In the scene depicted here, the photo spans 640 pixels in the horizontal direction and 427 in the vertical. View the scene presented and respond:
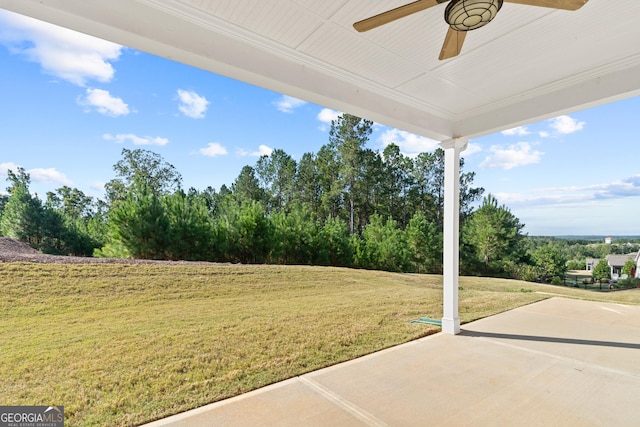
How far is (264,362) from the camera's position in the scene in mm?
2633

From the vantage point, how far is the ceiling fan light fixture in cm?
121

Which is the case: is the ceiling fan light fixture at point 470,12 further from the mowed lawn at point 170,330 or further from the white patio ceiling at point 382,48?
the mowed lawn at point 170,330

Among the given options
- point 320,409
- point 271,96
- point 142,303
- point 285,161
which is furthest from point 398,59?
point 285,161

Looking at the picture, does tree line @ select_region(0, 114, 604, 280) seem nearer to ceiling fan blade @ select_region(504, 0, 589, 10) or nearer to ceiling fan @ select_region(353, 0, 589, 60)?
ceiling fan @ select_region(353, 0, 589, 60)

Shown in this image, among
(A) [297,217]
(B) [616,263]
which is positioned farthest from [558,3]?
(B) [616,263]

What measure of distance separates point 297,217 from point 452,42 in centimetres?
780

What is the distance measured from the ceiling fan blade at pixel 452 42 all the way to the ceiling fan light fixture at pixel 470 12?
0.39ft

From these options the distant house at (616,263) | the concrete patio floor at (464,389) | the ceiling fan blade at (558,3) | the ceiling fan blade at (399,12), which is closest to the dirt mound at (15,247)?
the concrete patio floor at (464,389)

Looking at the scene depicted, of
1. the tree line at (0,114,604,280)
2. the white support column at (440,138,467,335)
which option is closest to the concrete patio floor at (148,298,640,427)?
the white support column at (440,138,467,335)

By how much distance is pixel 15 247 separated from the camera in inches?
191

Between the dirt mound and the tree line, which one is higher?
Result: the tree line

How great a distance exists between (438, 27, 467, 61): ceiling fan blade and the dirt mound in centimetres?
628

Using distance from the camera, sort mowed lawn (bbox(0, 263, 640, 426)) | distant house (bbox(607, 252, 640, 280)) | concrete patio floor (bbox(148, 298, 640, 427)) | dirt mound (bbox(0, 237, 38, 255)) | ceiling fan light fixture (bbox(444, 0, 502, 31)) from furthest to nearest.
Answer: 1. distant house (bbox(607, 252, 640, 280))
2. dirt mound (bbox(0, 237, 38, 255))
3. mowed lawn (bbox(0, 263, 640, 426))
4. concrete patio floor (bbox(148, 298, 640, 427))
5. ceiling fan light fixture (bbox(444, 0, 502, 31))

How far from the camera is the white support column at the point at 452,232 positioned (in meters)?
3.31
